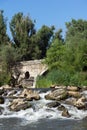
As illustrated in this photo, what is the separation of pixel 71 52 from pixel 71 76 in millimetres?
4509

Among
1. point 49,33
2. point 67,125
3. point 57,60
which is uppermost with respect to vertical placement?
point 49,33

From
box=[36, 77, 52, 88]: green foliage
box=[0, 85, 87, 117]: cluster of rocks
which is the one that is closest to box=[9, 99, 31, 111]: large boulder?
box=[0, 85, 87, 117]: cluster of rocks

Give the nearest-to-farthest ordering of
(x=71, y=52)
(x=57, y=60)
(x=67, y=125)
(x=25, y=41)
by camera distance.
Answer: (x=67, y=125), (x=71, y=52), (x=57, y=60), (x=25, y=41)

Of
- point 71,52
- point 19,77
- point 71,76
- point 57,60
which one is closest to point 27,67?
point 19,77

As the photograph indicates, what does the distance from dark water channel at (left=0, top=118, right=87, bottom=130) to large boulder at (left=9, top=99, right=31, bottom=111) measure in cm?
216

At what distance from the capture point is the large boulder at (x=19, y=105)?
2111 centimetres

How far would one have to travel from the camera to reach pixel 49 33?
54125 millimetres

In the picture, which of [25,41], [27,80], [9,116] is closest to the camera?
[9,116]

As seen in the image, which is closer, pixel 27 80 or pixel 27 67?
pixel 27 80

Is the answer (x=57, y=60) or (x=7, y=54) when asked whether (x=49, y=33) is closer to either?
(x=7, y=54)

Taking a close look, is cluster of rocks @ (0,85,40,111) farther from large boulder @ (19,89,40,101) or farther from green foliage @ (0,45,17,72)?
green foliage @ (0,45,17,72)

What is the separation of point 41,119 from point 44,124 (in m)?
1.69

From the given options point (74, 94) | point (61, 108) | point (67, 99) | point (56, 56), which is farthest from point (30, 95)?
point (56, 56)

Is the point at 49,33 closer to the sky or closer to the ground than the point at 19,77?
closer to the sky
